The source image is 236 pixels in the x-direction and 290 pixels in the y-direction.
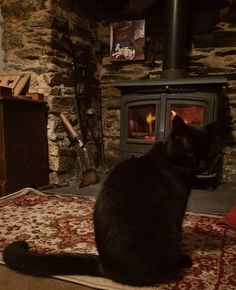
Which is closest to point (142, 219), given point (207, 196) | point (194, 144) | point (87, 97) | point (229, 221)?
point (194, 144)

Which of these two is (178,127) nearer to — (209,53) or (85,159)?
(85,159)

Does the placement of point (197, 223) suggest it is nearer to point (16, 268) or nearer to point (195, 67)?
point (16, 268)

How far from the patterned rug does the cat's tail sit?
0.21ft

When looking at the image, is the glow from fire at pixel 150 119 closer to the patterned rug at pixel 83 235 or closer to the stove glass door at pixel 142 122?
the stove glass door at pixel 142 122

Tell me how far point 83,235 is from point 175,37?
207 cm

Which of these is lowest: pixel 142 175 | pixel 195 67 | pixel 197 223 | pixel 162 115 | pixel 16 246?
pixel 197 223

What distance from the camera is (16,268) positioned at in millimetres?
1058

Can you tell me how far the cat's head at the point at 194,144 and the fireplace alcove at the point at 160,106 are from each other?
1.40 meters

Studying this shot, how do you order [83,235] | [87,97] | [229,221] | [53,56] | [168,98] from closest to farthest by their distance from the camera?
1. [83,235]
2. [229,221]
3. [168,98]
4. [53,56]
5. [87,97]

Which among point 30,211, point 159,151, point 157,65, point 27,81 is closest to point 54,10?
point 27,81

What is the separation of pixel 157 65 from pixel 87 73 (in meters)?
0.82

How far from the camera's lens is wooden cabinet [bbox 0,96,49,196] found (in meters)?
2.27

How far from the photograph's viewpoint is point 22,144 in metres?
2.45

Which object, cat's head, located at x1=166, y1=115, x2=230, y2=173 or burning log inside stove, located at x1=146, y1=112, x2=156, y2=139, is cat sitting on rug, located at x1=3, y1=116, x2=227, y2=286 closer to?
cat's head, located at x1=166, y1=115, x2=230, y2=173
